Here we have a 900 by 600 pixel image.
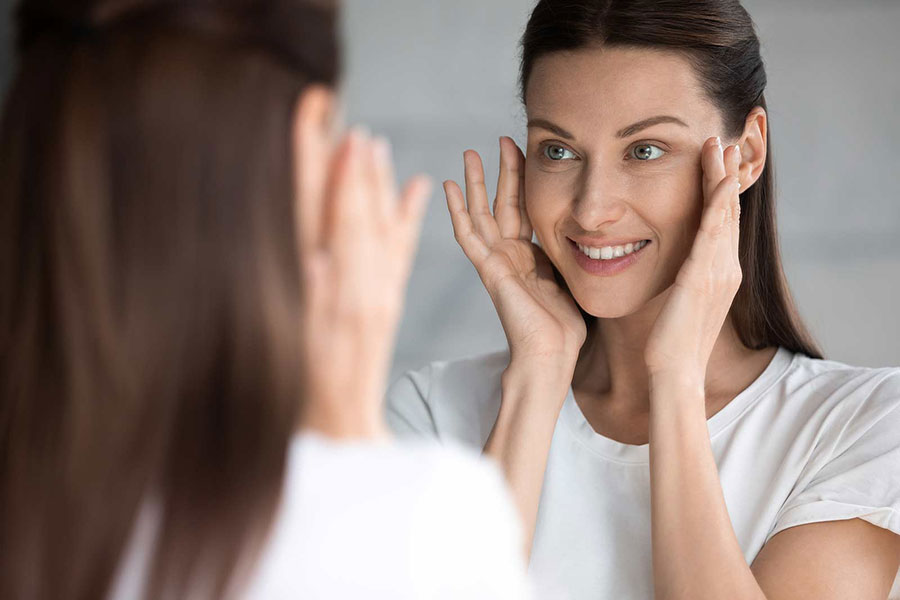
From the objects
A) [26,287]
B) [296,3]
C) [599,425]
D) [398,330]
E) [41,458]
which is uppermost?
[296,3]

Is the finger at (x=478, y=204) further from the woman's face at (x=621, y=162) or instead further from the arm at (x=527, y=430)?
the arm at (x=527, y=430)

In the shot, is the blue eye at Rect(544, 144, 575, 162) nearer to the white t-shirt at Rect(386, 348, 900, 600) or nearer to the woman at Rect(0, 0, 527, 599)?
the white t-shirt at Rect(386, 348, 900, 600)

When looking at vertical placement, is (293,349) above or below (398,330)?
above

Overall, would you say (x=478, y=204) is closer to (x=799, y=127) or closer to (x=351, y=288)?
(x=351, y=288)

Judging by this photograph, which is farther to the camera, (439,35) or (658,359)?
(439,35)

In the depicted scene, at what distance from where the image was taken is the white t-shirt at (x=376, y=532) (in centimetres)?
69

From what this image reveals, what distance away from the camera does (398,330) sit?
12.3 ft

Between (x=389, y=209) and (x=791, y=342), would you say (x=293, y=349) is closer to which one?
(x=389, y=209)

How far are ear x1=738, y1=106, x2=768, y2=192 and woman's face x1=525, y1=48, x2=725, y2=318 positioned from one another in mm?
75

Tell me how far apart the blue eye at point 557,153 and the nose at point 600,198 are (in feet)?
0.24

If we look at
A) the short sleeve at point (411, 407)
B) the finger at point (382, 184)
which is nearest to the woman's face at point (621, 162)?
the short sleeve at point (411, 407)

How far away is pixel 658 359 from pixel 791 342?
355 millimetres

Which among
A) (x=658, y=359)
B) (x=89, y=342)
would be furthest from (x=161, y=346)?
(x=658, y=359)

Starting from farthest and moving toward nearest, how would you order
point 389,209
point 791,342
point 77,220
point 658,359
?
point 791,342
point 658,359
point 389,209
point 77,220
